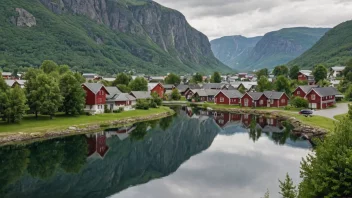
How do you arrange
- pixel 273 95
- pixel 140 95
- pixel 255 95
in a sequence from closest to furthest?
1. pixel 273 95
2. pixel 140 95
3. pixel 255 95

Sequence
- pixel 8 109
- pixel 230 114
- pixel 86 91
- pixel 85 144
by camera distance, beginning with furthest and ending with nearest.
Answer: pixel 230 114 < pixel 86 91 < pixel 8 109 < pixel 85 144

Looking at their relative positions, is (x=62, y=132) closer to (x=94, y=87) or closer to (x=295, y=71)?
(x=94, y=87)

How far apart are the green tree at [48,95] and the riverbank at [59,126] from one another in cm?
188

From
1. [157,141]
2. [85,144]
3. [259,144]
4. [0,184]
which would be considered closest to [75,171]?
[0,184]

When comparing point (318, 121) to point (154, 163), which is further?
point (318, 121)

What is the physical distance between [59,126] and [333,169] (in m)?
44.1

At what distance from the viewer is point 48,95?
193ft

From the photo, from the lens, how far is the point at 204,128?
66562mm

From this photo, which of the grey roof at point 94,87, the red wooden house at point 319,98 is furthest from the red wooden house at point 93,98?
the red wooden house at point 319,98

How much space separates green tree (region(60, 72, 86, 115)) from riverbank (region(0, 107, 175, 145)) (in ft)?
6.56

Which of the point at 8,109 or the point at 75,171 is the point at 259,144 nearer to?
the point at 75,171

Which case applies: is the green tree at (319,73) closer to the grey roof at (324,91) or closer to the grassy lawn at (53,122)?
the grey roof at (324,91)

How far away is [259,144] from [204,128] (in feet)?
57.2

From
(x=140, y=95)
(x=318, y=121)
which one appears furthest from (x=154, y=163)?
(x=140, y=95)
